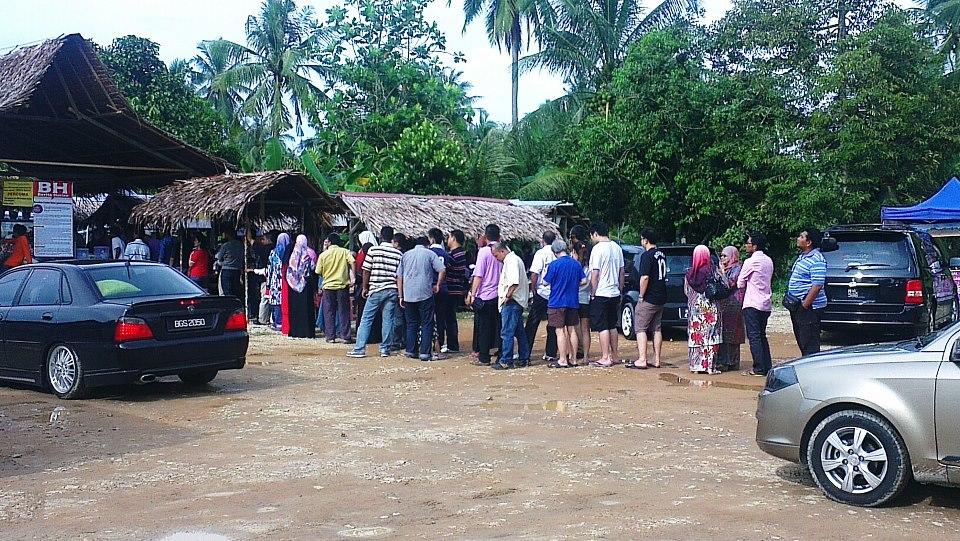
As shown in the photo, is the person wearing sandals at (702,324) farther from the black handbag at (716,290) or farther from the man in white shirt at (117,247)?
the man in white shirt at (117,247)

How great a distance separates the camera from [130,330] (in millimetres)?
10047

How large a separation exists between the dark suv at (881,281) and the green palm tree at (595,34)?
1987cm

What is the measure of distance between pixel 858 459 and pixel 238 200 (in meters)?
13.4

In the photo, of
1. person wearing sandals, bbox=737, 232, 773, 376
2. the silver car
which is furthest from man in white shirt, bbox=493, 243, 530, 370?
the silver car

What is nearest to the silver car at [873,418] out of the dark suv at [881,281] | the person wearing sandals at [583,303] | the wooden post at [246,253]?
the person wearing sandals at [583,303]

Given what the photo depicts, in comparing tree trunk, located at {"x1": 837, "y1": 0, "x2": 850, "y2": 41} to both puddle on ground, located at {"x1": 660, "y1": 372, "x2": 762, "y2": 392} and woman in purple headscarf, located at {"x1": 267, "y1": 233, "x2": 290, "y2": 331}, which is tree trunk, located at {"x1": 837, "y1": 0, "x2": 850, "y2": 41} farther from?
puddle on ground, located at {"x1": 660, "y1": 372, "x2": 762, "y2": 392}

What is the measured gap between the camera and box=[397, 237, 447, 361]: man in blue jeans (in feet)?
44.7

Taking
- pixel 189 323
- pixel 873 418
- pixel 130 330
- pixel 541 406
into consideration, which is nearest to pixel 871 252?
pixel 541 406

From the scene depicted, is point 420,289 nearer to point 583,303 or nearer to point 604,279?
point 583,303

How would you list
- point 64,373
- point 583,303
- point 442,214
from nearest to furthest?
point 64,373
point 583,303
point 442,214

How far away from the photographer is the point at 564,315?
13023 millimetres

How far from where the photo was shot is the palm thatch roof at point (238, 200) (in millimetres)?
17938

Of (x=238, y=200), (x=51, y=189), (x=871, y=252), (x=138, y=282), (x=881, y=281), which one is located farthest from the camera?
(x=238, y=200)

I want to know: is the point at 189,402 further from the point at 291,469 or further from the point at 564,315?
the point at 564,315
